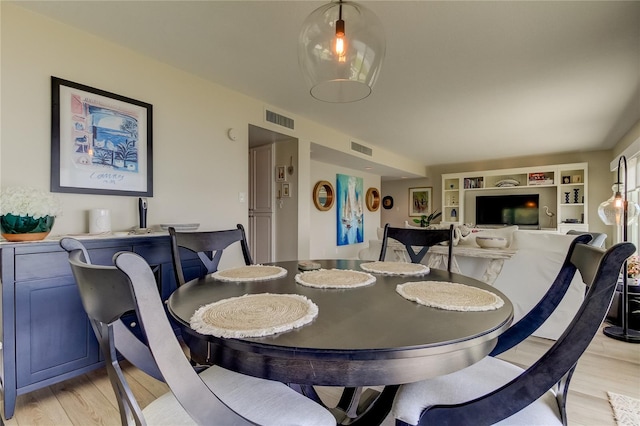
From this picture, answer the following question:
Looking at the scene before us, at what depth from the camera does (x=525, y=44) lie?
2.29 metres

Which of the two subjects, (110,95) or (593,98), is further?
(593,98)

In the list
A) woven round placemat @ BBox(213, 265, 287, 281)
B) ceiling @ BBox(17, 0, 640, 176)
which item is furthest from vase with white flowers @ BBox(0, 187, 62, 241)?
ceiling @ BBox(17, 0, 640, 176)

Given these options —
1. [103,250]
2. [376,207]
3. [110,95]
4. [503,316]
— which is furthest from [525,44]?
[376,207]

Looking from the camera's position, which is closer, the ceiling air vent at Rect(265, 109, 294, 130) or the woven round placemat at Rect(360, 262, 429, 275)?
the woven round placemat at Rect(360, 262, 429, 275)

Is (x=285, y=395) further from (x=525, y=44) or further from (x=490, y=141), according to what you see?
(x=490, y=141)

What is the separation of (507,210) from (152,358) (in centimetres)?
779

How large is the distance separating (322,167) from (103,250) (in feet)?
14.3

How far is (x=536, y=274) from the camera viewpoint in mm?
2533

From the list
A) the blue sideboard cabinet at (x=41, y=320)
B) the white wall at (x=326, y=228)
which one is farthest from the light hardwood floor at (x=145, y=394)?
the white wall at (x=326, y=228)

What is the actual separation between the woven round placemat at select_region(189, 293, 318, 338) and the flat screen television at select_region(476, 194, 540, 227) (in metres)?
7.32

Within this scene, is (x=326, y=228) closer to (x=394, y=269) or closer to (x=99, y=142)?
(x=99, y=142)

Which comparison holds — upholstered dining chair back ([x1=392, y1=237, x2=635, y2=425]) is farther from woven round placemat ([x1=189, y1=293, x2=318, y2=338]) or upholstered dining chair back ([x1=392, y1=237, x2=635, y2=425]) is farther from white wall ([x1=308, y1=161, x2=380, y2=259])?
white wall ([x1=308, y1=161, x2=380, y2=259])

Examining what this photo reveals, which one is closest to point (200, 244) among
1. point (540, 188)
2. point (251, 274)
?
point (251, 274)

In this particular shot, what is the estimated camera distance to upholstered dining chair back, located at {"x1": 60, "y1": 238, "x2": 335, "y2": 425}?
54 centimetres
